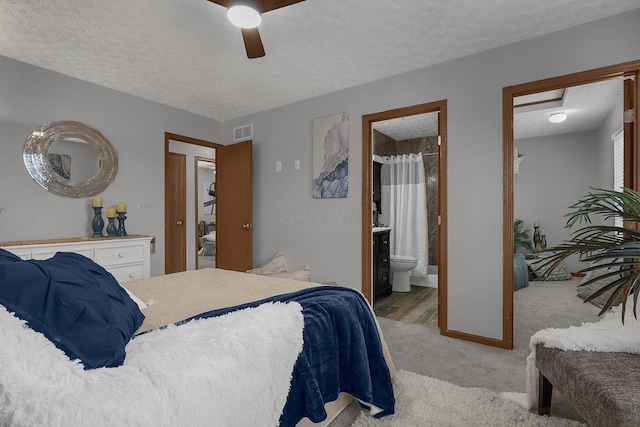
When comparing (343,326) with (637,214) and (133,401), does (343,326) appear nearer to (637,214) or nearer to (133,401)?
(133,401)

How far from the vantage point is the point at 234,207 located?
14.7 ft

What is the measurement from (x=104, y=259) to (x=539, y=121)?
17.2ft

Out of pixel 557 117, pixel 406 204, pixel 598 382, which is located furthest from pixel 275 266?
pixel 557 117

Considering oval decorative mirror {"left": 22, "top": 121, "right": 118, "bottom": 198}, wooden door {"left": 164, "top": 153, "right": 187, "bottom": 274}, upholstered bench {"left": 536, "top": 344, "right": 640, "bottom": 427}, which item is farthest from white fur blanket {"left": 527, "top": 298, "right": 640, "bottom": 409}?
wooden door {"left": 164, "top": 153, "right": 187, "bottom": 274}

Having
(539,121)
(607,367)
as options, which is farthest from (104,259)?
(539,121)

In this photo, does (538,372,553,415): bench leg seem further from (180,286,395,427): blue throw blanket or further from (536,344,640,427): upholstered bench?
(180,286,395,427): blue throw blanket

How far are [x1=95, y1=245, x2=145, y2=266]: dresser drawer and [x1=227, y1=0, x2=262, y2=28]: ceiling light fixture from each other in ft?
8.29

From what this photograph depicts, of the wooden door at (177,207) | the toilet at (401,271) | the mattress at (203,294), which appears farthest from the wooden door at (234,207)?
the toilet at (401,271)

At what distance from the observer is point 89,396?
2.52ft

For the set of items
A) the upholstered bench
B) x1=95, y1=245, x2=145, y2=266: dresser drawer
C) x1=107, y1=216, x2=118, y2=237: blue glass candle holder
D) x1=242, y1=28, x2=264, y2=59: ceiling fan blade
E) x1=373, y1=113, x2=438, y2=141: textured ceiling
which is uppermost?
x1=373, y1=113, x2=438, y2=141: textured ceiling

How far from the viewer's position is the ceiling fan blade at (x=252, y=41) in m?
1.97

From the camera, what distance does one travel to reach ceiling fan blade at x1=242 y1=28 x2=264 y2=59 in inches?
77.4

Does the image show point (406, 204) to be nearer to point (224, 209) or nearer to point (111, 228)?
point (224, 209)

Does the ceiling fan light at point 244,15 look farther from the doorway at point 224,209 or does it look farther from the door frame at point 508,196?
the doorway at point 224,209
